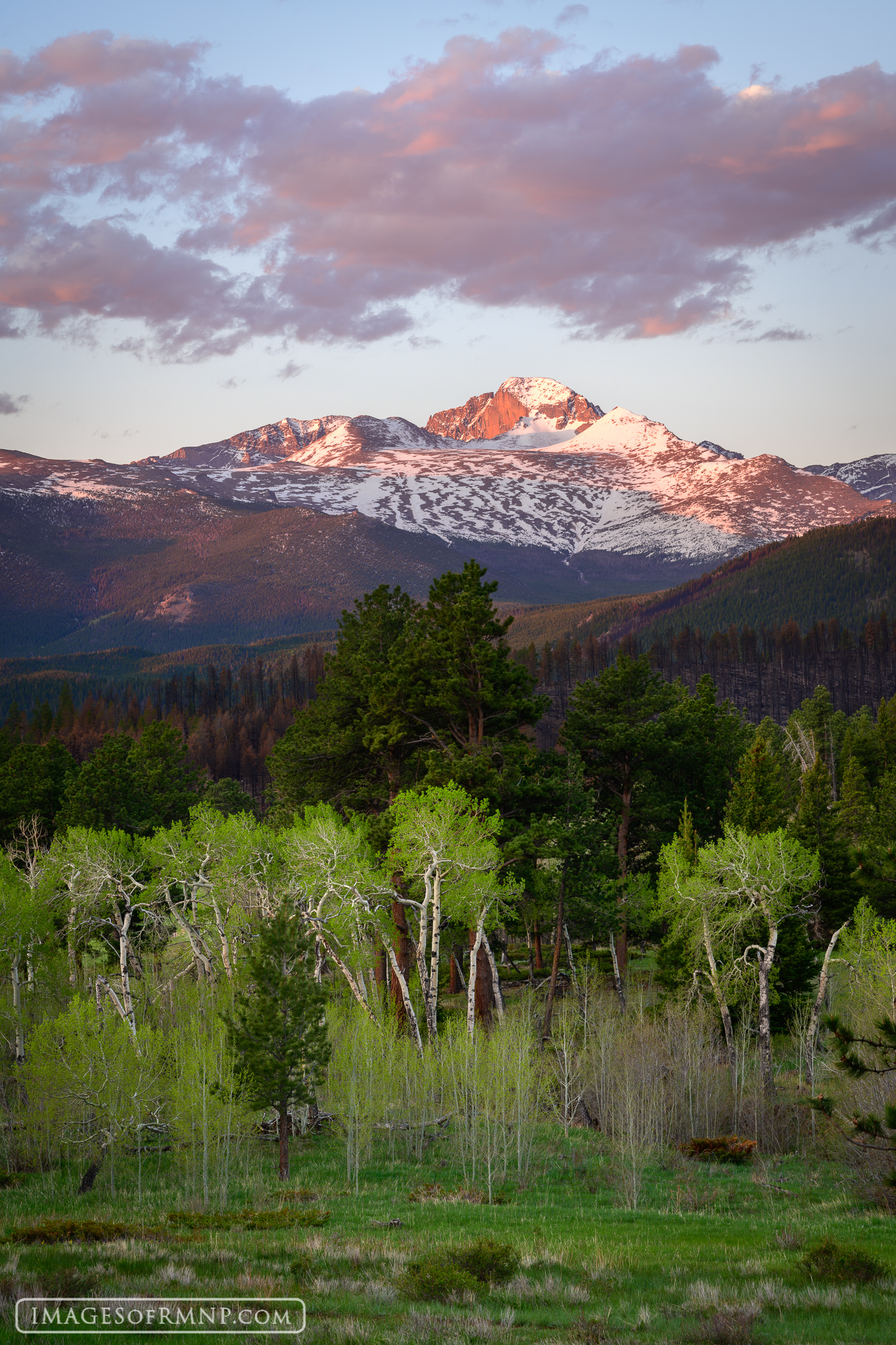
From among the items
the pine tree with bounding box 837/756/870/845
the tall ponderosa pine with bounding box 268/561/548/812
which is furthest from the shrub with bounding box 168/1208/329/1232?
the pine tree with bounding box 837/756/870/845

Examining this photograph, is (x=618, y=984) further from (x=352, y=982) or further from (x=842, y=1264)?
(x=842, y=1264)

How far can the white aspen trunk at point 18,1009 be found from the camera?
120 feet

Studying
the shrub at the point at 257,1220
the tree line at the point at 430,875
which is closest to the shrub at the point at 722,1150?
the tree line at the point at 430,875

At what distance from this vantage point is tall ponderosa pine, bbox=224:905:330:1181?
29.5 meters

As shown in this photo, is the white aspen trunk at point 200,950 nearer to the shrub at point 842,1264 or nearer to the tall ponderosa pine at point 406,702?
the tall ponderosa pine at point 406,702

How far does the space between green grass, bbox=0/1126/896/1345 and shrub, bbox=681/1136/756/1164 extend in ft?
1.36

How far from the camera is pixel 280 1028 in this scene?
1168 inches

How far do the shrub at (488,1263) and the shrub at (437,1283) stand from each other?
41cm

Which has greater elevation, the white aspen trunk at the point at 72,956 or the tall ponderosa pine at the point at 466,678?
the tall ponderosa pine at the point at 466,678

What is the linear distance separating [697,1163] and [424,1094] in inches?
Result: 360

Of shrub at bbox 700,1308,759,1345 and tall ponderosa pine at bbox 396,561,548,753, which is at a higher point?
tall ponderosa pine at bbox 396,561,548,753

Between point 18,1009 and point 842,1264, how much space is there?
3019cm

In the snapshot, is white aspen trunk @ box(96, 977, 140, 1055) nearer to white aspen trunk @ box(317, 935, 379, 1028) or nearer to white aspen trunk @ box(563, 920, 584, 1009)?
white aspen trunk @ box(317, 935, 379, 1028)

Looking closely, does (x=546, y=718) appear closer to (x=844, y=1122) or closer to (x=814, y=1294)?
(x=844, y=1122)
